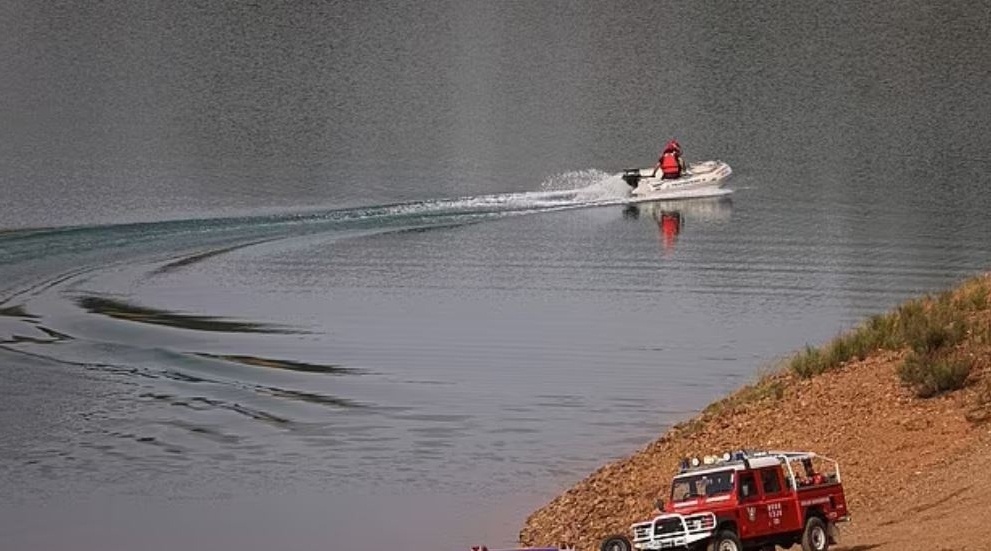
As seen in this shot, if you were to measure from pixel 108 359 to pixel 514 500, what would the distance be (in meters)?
13.8

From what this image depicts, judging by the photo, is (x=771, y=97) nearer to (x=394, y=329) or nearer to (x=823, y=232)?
(x=823, y=232)

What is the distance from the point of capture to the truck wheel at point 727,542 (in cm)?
1972

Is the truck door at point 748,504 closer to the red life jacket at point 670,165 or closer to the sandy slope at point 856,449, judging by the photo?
the sandy slope at point 856,449

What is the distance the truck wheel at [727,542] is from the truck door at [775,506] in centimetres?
42

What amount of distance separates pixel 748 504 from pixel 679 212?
44.4 meters

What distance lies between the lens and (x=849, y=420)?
86.1 feet

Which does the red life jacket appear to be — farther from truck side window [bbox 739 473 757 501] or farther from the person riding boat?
truck side window [bbox 739 473 757 501]

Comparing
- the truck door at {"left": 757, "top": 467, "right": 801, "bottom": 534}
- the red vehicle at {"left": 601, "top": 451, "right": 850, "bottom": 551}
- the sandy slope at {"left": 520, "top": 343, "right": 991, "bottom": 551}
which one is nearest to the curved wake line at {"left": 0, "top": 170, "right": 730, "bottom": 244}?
the sandy slope at {"left": 520, "top": 343, "right": 991, "bottom": 551}

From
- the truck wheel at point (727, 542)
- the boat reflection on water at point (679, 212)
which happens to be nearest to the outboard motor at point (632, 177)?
the boat reflection on water at point (679, 212)

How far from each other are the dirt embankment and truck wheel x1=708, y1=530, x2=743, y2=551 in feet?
4.23

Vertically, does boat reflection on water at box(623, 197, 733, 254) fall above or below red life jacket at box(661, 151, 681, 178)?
below

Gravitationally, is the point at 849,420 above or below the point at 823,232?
below

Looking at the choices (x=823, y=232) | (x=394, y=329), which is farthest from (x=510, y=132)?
(x=394, y=329)

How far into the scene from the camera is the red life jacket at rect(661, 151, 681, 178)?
65875mm
